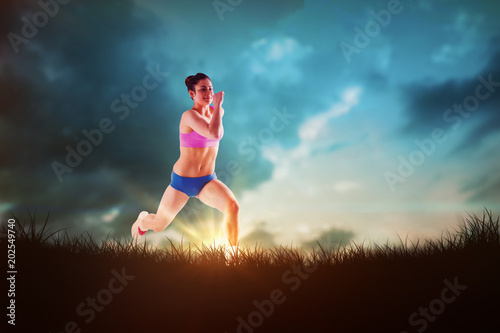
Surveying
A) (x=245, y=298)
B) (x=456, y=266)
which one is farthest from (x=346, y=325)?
(x=456, y=266)

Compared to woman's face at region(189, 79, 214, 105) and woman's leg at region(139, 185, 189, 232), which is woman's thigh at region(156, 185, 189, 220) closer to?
woman's leg at region(139, 185, 189, 232)

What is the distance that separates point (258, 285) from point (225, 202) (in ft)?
4.59

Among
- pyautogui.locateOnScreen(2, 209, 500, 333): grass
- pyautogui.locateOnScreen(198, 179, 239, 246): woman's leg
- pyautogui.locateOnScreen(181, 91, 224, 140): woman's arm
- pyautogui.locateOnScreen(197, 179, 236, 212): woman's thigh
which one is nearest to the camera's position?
pyautogui.locateOnScreen(2, 209, 500, 333): grass

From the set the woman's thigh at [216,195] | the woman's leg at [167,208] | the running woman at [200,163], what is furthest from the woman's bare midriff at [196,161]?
the woman's leg at [167,208]

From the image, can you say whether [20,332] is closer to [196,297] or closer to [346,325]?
[196,297]

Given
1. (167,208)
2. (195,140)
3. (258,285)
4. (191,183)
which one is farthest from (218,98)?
(258,285)

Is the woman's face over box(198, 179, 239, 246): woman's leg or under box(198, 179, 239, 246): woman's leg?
over

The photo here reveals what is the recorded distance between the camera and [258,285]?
381cm


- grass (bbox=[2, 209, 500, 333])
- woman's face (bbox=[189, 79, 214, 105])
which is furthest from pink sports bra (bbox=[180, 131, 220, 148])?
grass (bbox=[2, 209, 500, 333])

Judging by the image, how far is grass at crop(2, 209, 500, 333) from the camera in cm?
330

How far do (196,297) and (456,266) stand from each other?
2714 mm

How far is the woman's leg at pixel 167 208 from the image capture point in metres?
5.28

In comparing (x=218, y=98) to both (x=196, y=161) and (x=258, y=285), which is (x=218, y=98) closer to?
(x=196, y=161)

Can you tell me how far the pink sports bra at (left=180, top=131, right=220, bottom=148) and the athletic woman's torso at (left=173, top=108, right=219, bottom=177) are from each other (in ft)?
0.15
